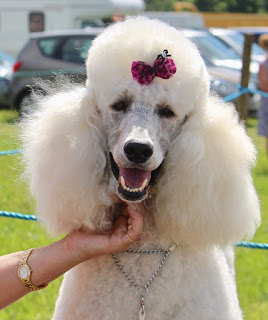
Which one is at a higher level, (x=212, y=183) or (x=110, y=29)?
(x=110, y=29)

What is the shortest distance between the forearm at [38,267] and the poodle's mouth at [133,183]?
287 millimetres

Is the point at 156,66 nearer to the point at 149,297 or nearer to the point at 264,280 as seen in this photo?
the point at 149,297

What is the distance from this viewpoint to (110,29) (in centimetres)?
198

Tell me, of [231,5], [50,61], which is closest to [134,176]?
[50,61]

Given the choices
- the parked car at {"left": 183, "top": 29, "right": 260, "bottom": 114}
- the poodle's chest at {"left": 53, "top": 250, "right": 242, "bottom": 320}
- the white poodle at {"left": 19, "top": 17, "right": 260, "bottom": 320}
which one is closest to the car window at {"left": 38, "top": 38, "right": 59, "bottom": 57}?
the parked car at {"left": 183, "top": 29, "right": 260, "bottom": 114}

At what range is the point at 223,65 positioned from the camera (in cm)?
1065

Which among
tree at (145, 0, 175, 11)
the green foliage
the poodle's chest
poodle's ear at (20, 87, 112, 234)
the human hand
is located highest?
poodle's ear at (20, 87, 112, 234)

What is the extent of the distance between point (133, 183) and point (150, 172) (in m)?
0.08

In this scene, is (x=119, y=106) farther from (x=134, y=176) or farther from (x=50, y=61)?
(x=50, y=61)

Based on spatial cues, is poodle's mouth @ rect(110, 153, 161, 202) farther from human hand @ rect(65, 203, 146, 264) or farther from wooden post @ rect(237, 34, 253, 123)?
wooden post @ rect(237, 34, 253, 123)

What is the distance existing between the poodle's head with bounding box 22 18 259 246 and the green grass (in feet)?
0.86

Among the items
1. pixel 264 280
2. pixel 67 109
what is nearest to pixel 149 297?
pixel 67 109

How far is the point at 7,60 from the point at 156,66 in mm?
11705

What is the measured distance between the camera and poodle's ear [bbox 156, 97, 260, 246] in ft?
6.16
